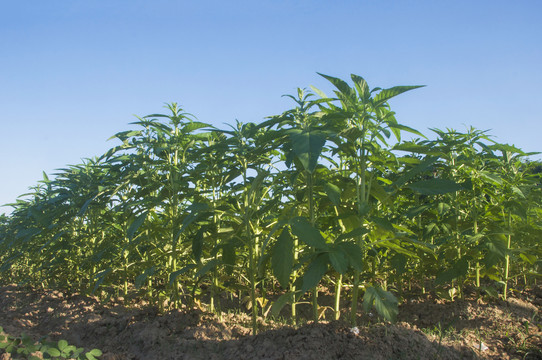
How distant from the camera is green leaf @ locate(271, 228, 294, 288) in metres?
2.33

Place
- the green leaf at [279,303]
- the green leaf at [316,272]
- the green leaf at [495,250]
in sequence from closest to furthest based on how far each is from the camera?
the green leaf at [316,272], the green leaf at [279,303], the green leaf at [495,250]

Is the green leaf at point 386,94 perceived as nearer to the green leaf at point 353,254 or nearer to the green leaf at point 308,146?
the green leaf at point 308,146

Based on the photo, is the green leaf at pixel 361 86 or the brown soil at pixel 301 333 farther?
the green leaf at pixel 361 86

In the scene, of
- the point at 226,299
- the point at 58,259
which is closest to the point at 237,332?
the point at 226,299

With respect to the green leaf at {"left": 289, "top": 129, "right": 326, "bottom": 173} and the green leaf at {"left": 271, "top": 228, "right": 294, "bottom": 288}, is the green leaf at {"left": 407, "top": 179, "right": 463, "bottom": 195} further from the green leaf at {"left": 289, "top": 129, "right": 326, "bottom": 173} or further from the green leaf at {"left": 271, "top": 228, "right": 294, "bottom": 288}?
the green leaf at {"left": 271, "top": 228, "right": 294, "bottom": 288}

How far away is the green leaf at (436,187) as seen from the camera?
7.34ft

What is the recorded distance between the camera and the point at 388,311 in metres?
2.18

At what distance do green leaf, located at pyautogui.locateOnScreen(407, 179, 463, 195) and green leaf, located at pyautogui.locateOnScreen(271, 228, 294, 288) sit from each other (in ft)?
2.53

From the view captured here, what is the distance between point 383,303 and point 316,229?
528mm

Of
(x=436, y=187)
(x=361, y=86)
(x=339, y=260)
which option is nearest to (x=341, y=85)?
(x=361, y=86)

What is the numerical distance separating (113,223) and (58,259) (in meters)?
1.11

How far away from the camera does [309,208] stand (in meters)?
2.68

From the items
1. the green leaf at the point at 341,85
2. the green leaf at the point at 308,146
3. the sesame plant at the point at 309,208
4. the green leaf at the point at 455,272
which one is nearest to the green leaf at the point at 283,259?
the sesame plant at the point at 309,208

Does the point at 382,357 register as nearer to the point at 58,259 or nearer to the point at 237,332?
the point at 237,332
